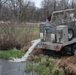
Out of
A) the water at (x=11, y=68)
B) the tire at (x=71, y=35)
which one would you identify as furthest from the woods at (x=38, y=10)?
the water at (x=11, y=68)

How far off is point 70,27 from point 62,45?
1254 millimetres

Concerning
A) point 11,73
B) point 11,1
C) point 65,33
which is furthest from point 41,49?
point 11,1

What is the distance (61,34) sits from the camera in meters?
16.7

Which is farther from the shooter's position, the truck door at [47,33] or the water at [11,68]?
the truck door at [47,33]

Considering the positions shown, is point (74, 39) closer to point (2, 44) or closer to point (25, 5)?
point (2, 44)

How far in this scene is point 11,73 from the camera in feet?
43.4

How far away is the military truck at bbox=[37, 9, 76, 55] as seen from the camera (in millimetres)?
16703

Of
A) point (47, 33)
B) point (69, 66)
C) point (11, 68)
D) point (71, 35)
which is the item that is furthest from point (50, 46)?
point (69, 66)

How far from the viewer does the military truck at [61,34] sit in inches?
658

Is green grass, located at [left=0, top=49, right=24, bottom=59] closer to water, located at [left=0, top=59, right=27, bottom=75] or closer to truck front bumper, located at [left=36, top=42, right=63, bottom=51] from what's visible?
water, located at [left=0, top=59, right=27, bottom=75]

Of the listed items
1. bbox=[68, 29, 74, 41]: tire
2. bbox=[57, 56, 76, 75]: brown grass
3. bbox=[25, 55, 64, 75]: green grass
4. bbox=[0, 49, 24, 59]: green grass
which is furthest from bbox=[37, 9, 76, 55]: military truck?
bbox=[57, 56, 76, 75]: brown grass

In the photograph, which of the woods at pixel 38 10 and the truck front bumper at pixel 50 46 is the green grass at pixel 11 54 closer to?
the truck front bumper at pixel 50 46

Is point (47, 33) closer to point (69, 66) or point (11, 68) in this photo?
point (11, 68)

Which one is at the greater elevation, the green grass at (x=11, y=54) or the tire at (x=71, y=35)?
the tire at (x=71, y=35)
